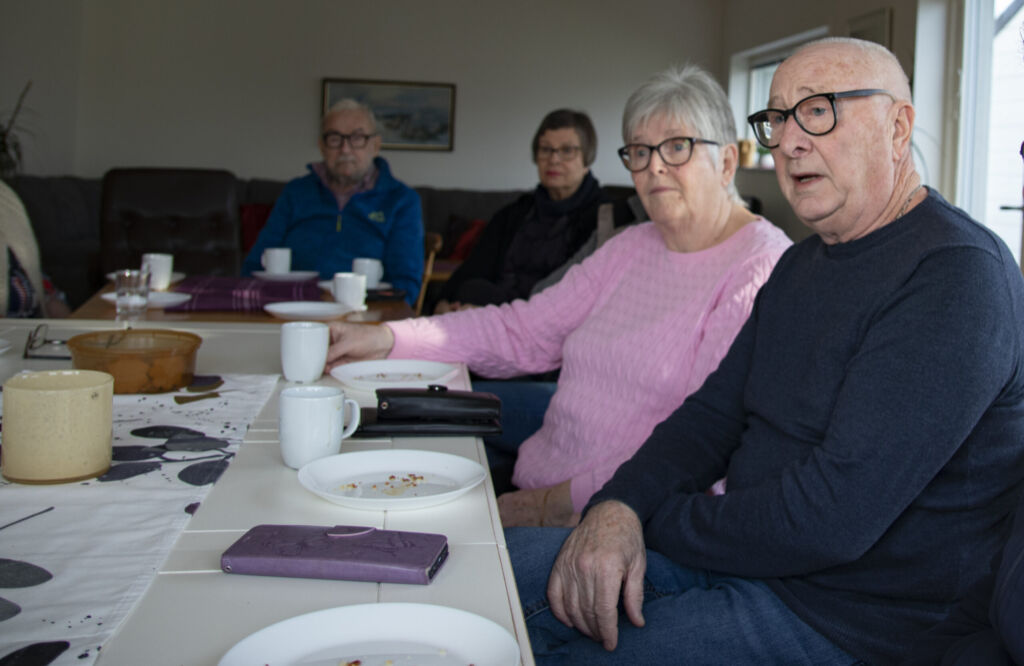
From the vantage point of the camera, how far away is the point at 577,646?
112 centimetres

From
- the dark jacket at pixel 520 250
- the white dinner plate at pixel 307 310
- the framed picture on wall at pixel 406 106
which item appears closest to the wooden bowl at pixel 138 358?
the white dinner plate at pixel 307 310

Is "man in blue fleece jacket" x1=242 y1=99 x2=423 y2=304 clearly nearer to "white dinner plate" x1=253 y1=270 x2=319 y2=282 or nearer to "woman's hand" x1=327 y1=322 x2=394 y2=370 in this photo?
"white dinner plate" x1=253 y1=270 x2=319 y2=282

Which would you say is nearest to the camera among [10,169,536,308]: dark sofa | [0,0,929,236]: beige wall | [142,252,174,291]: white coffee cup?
[142,252,174,291]: white coffee cup

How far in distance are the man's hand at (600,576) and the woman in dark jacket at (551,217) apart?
189 centimetres

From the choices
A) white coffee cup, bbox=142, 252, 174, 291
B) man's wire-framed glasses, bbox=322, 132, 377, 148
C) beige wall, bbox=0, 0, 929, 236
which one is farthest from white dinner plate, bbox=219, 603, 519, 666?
beige wall, bbox=0, 0, 929, 236

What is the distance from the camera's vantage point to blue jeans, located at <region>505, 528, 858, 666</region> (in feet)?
3.53

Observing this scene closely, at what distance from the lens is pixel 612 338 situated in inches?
68.6

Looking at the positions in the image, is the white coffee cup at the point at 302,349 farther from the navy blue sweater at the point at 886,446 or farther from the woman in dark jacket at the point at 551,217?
the woman in dark jacket at the point at 551,217

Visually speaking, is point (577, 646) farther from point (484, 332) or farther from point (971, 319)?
point (484, 332)

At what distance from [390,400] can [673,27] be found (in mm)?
6793

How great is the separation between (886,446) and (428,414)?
56 centimetres

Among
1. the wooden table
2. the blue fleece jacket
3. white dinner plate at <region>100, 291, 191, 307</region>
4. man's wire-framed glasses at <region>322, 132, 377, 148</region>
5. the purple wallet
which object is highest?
man's wire-framed glasses at <region>322, 132, 377, 148</region>

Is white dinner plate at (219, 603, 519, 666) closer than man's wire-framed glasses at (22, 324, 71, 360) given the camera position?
Yes

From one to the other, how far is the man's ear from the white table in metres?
0.63
